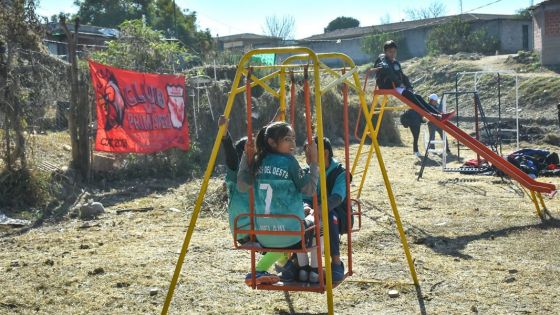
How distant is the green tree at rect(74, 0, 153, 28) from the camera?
4981cm

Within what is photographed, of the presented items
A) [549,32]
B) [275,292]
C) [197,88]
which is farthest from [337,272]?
[549,32]

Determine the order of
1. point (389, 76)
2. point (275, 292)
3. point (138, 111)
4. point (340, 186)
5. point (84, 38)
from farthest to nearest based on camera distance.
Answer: point (84, 38)
point (138, 111)
point (389, 76)
point (275, 292)
point (340, 186)

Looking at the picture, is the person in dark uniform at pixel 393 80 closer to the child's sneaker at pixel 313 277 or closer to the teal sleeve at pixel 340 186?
the teal sleeve at pixel 340 186

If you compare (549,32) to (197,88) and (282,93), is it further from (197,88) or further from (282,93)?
(282,93)

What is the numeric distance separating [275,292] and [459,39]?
1585 inches

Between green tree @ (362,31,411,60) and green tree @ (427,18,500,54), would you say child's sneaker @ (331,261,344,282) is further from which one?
green tree @ (362,31,411,60)

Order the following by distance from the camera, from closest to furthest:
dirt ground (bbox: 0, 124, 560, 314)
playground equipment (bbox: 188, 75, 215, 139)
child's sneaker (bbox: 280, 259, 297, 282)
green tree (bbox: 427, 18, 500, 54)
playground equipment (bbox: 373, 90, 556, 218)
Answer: child's sneaker (bbox: 280, 259, 297, 282) < dirt ground (bbox: 0, 124, 560, 314) < playground equipment (bbox: 373, 90, 556, 218) < playground equipment (bbox: 188, 75, 215, 139) < green tree (bbox: 427, 18, 500, 54)

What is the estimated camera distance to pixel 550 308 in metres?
5.45

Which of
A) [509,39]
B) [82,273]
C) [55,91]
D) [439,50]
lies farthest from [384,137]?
[509,39]

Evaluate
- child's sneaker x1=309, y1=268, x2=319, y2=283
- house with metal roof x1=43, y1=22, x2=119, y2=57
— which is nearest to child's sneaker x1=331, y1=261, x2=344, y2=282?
child's sneaker x1=309, y1=268, x2=319, y2=283

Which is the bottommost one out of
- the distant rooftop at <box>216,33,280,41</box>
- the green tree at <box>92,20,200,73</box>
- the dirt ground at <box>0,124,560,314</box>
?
the dirt ground at <box>0,124,560,314</box>

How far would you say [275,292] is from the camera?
6148 millimetres

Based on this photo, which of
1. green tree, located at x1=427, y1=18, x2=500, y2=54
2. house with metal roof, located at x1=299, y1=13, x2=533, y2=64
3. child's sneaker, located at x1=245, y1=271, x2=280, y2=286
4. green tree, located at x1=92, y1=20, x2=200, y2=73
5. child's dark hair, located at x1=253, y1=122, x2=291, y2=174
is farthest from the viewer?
house with metal roof, located at x1=299, y1=13, x2=533, y2=64

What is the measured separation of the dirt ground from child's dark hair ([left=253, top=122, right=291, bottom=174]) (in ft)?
4.33
